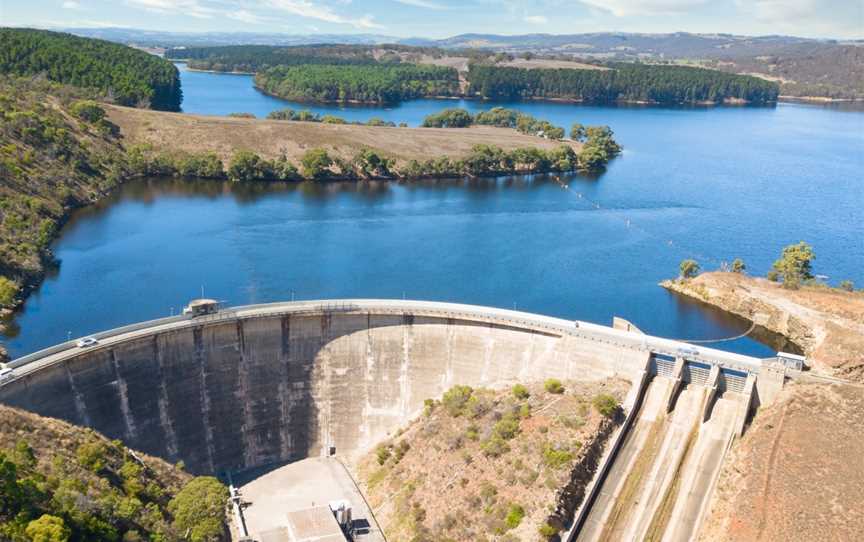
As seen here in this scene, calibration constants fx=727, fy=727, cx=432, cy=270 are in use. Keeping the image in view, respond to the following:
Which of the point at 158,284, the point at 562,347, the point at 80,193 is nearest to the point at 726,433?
the point at 562,347

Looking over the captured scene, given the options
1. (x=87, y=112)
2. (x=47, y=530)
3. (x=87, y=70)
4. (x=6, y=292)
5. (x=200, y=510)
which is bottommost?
(x=200, y=510)

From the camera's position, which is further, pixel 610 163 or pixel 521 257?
pixel 610 163

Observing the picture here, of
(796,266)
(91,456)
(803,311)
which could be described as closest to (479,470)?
(91,456)

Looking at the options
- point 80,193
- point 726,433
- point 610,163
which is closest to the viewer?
point 726,433

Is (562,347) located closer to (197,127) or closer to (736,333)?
(736,333)

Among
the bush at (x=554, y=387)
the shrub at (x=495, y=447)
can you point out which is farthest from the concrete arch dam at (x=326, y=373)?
the shrub at (x=495, y=447)

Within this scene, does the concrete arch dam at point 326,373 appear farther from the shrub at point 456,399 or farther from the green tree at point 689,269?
the green tree at point 689,269

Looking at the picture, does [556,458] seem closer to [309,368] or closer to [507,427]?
[507,427]
